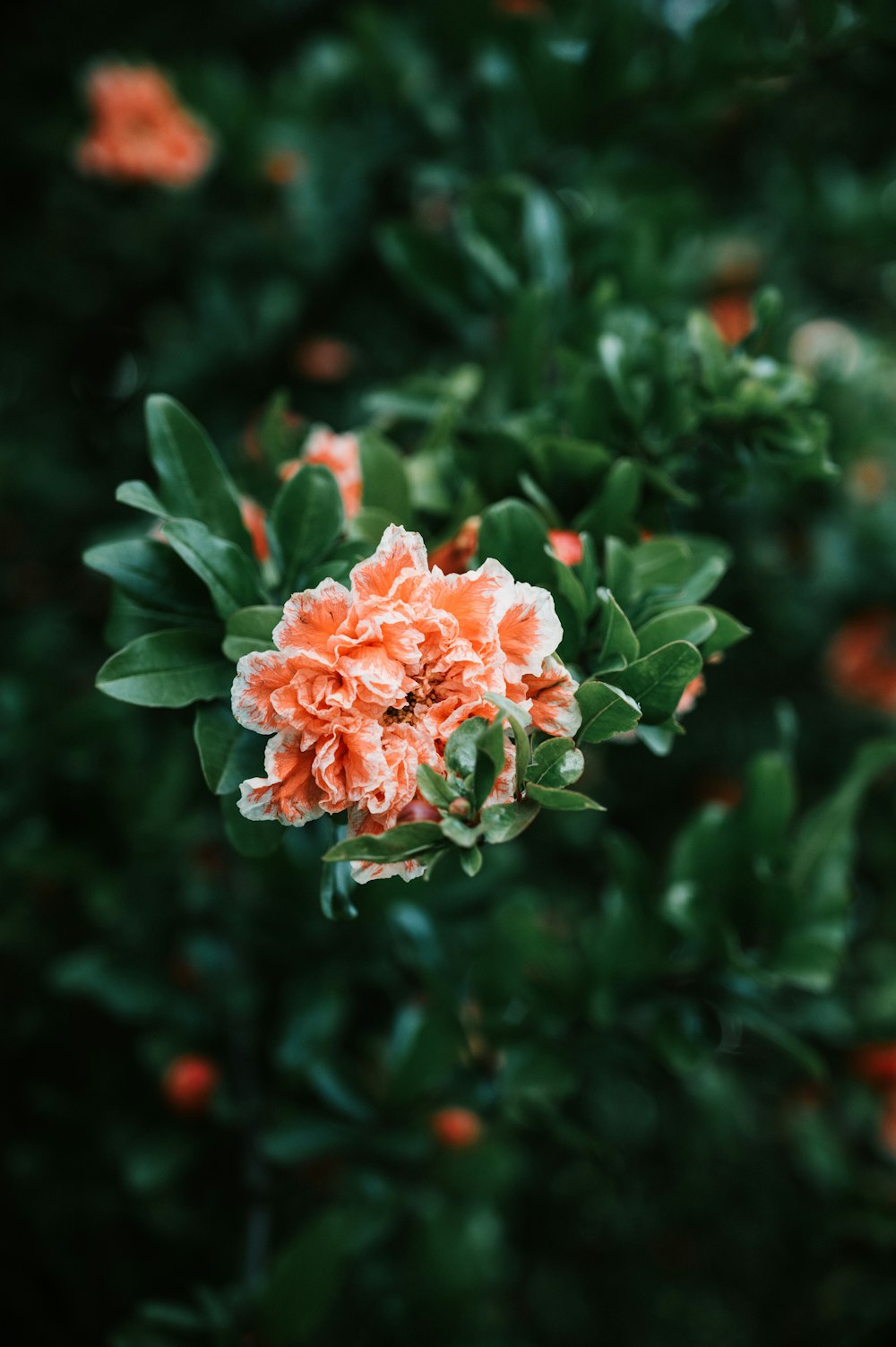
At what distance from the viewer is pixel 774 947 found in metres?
1.00

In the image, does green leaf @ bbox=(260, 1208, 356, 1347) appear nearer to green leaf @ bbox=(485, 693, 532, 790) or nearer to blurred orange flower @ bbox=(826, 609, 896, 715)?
green leaf @ bbox=(485, 693, 532, 790)

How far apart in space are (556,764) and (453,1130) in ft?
3.39

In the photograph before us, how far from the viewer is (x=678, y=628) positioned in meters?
0.67

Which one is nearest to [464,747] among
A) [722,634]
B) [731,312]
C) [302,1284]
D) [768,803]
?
[722,634]

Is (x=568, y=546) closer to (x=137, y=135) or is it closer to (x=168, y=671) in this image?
(x=168, y=671)

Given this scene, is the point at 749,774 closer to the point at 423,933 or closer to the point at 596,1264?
the point at 423,933

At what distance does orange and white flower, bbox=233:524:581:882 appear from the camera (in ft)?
1.82

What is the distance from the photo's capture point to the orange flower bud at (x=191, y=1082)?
50.9 inches

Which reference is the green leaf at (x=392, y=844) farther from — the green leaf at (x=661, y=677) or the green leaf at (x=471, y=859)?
the green leaf at (x=661, y=677)

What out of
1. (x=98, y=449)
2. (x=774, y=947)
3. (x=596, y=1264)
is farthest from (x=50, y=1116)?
(x=596, y=1264)

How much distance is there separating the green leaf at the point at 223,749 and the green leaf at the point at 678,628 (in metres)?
0.29

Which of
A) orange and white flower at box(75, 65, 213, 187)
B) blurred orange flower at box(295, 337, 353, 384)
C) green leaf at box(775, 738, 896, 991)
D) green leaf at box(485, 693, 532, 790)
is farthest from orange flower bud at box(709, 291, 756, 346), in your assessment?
green leaf at box(485, 693, 532, 790)

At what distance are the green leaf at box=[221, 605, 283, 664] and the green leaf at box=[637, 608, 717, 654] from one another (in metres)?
0.26

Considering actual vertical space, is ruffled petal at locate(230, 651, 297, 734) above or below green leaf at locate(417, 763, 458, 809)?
above
